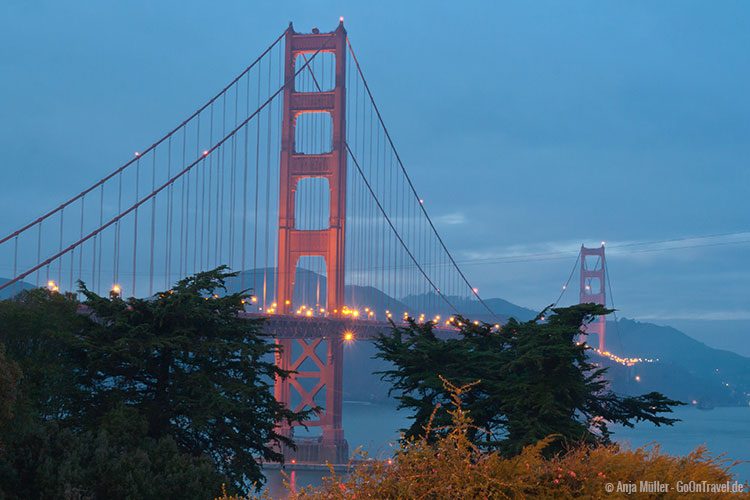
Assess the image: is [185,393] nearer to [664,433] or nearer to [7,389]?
[7,389]

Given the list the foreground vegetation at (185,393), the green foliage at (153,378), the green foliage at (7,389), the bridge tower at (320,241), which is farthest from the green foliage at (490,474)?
the bridge tower at (320,241)

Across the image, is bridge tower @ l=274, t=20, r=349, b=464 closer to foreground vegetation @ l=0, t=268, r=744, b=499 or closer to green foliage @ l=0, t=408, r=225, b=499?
foreground vegetation @ l=0, t=268, r=744, b=499

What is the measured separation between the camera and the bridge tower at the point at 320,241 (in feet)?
157

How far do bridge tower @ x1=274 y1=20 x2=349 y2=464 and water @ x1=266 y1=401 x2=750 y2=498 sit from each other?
363 centimetres

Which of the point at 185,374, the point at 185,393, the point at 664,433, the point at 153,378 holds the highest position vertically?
the point at 185,374

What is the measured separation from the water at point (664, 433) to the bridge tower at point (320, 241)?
3632 millimetres

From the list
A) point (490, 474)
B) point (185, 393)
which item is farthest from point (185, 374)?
point (490, 474)

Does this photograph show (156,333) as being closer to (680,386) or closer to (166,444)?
(166,444)

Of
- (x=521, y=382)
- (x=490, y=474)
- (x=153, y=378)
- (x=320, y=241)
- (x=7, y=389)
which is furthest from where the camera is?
(x=320, y=241)

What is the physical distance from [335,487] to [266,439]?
48.7ft

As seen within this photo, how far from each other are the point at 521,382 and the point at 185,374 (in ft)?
25.0

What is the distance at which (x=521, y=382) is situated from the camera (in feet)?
67.8

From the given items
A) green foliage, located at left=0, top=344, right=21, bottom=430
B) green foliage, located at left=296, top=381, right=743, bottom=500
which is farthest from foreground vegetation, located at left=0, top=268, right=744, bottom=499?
green foliage, located at left=296, top=381, right=743, bottom=500

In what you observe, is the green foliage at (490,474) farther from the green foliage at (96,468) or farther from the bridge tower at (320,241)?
the bridge tower at (320,241)
